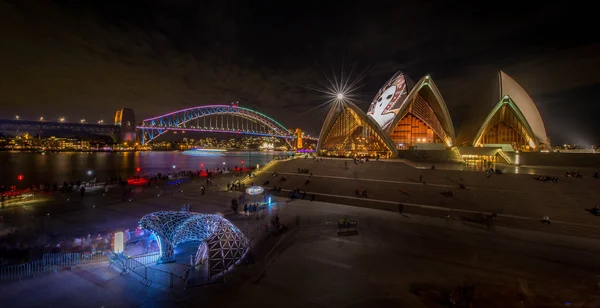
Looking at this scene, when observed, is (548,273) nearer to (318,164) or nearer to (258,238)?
(258,238)

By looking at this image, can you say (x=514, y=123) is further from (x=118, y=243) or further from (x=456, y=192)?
(x=118, y=243)

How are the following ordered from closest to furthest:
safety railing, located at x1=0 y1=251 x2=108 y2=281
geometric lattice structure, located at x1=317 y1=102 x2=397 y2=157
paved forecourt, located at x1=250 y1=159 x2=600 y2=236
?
1. safety railing, located at x1=0 y1=251 x2=108 y2=281
2. paved forecourt, located at x1=250 y1=159 x2=600 y2=236
3. geometric lattice structure, located at x1=317 y1=102 x2=397 y2=157

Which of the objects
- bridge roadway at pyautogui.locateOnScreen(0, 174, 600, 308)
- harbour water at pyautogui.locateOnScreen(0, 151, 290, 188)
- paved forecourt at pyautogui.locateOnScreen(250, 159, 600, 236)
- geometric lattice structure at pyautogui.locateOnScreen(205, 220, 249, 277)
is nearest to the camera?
bridge roadway at pyautogui.locateOnScreen(0, 174, 600, 308)

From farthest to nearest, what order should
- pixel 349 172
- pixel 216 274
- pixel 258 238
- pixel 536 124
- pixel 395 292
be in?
1. pixel 536 124
2. pixel 349 172
3. pixel 258 238
4. pixel 216 274
5. pixel 395 292

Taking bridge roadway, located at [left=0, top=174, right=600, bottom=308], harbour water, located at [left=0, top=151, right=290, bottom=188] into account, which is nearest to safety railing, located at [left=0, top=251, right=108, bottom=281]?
bridge roadway, located at [left=0, top=174, right=600, bottom=308]

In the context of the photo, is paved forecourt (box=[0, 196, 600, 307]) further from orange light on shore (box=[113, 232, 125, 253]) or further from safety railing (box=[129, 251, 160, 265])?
safety railing (box=[129, 251, 160, 265])

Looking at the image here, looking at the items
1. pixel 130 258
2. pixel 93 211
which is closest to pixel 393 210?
pixel 130 258
